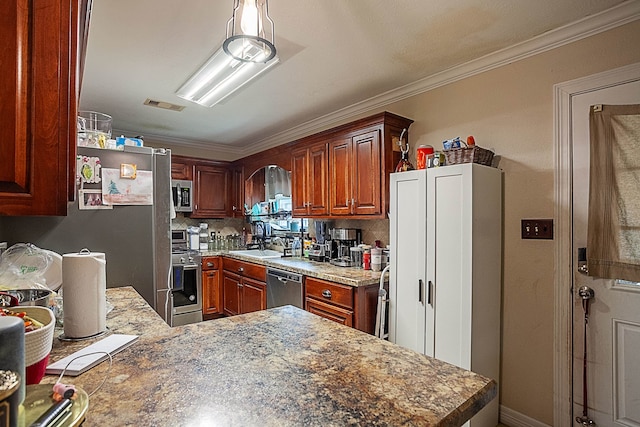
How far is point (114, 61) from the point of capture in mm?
2332

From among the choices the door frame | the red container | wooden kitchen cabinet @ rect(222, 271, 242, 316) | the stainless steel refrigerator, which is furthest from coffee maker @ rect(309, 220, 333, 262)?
the door frame

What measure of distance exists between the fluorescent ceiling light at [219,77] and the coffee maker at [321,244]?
5.45 feet

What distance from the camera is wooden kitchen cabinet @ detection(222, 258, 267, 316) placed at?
11.5ft

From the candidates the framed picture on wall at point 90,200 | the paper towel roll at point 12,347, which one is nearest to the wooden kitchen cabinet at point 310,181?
the framed picture on wall at point 90,200

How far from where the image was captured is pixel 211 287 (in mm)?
4207

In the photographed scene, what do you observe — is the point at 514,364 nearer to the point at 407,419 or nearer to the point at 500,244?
the point at 500,244

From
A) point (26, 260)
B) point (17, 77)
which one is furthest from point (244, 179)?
point (17, 77)

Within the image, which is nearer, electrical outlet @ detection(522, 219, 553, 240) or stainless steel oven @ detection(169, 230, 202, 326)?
electrical outlet @ detection(522, 219, 553, 240)

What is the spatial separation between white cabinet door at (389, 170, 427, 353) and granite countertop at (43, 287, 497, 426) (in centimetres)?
119

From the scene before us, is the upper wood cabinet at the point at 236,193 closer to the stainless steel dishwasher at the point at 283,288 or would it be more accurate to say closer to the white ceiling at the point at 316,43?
the white ceiling at the point at 316,43

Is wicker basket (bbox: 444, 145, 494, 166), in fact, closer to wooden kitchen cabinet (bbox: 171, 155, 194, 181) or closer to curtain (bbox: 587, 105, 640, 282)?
curtain (bbox: 587, 105, 640, 282)

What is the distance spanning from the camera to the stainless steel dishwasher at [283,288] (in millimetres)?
2971

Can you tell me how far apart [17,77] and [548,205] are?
8.03 ft

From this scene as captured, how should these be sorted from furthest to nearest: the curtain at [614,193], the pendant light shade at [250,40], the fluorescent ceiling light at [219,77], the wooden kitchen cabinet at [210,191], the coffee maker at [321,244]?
1. the wooden kitchen cabinet at [210,191]
2. the coffee maker at [321,244]
3. the fluorescent ceiling light at [219,77]
4. the curtain at [614,193]
5. the pendant light shade at [250,40]
